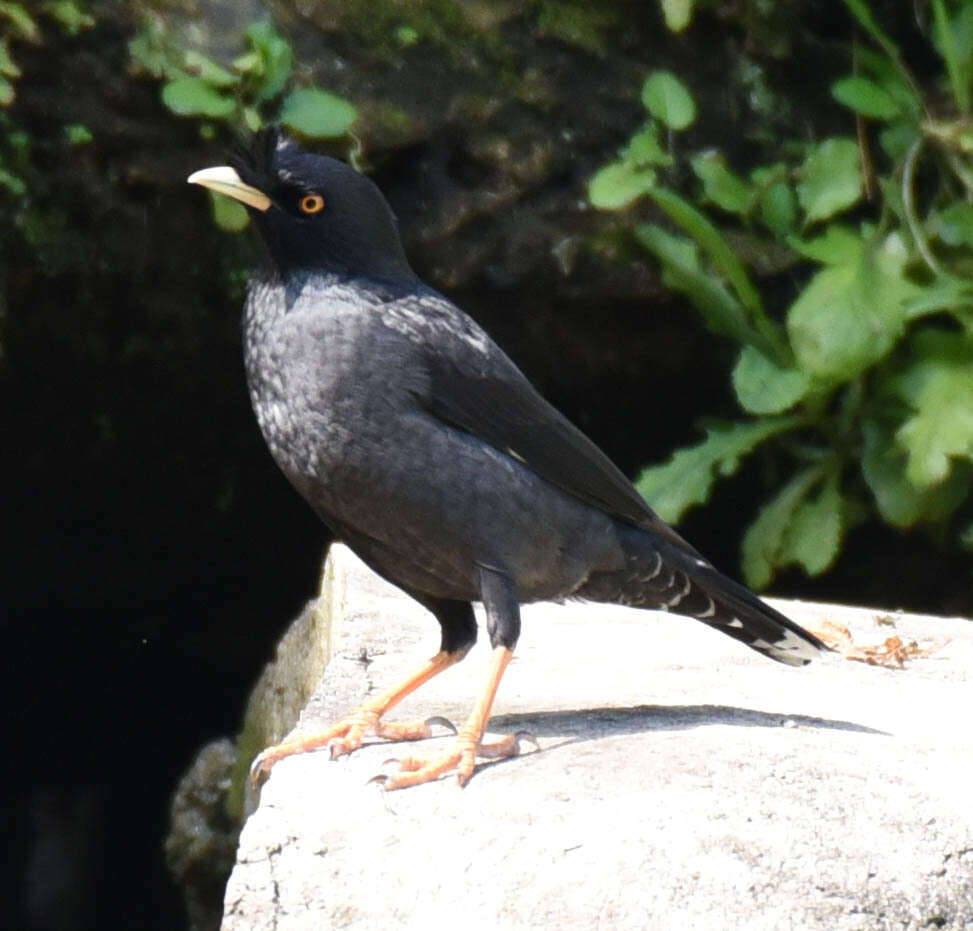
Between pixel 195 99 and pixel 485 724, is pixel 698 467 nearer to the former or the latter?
pixel 195 99

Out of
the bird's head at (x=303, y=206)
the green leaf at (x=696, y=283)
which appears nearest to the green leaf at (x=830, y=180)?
the green leaf at (x=696, y=283)

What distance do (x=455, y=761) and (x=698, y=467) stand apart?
9.62 ft

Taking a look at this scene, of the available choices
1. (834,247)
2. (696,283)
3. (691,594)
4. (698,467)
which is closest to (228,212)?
(696,283)

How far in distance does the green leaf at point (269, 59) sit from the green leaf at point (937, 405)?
103 inches

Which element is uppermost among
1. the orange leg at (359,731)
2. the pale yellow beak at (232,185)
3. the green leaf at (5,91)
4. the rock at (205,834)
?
the pale yellow beak at (232,185)

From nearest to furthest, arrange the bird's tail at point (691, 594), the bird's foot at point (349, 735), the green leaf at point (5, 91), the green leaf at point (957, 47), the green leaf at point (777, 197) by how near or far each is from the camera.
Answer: the bird's foot at point (349, 735) → the bird's tail at point (691, 594) → the green leaf at point (5, 91) → the green leaf at point (957, 47) → the green leaf at point (777, 197)

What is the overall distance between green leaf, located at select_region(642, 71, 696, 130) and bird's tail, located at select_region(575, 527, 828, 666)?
2335mm

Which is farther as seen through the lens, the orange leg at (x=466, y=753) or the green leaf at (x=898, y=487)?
the green leaf at (x=898, y=487)

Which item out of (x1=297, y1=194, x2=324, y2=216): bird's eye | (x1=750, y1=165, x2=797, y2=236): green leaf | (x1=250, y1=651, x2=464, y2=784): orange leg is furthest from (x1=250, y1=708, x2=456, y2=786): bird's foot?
(x1=750, y1=165, x2=797, y2=236): green leaf

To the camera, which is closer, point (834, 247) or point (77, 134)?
point (77, 134)

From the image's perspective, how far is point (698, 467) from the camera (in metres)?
6.48

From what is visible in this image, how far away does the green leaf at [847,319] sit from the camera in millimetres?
6039

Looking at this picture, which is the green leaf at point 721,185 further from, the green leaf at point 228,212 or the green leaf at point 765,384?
the green leaf at point 228,212

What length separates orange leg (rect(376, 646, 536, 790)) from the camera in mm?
3695
